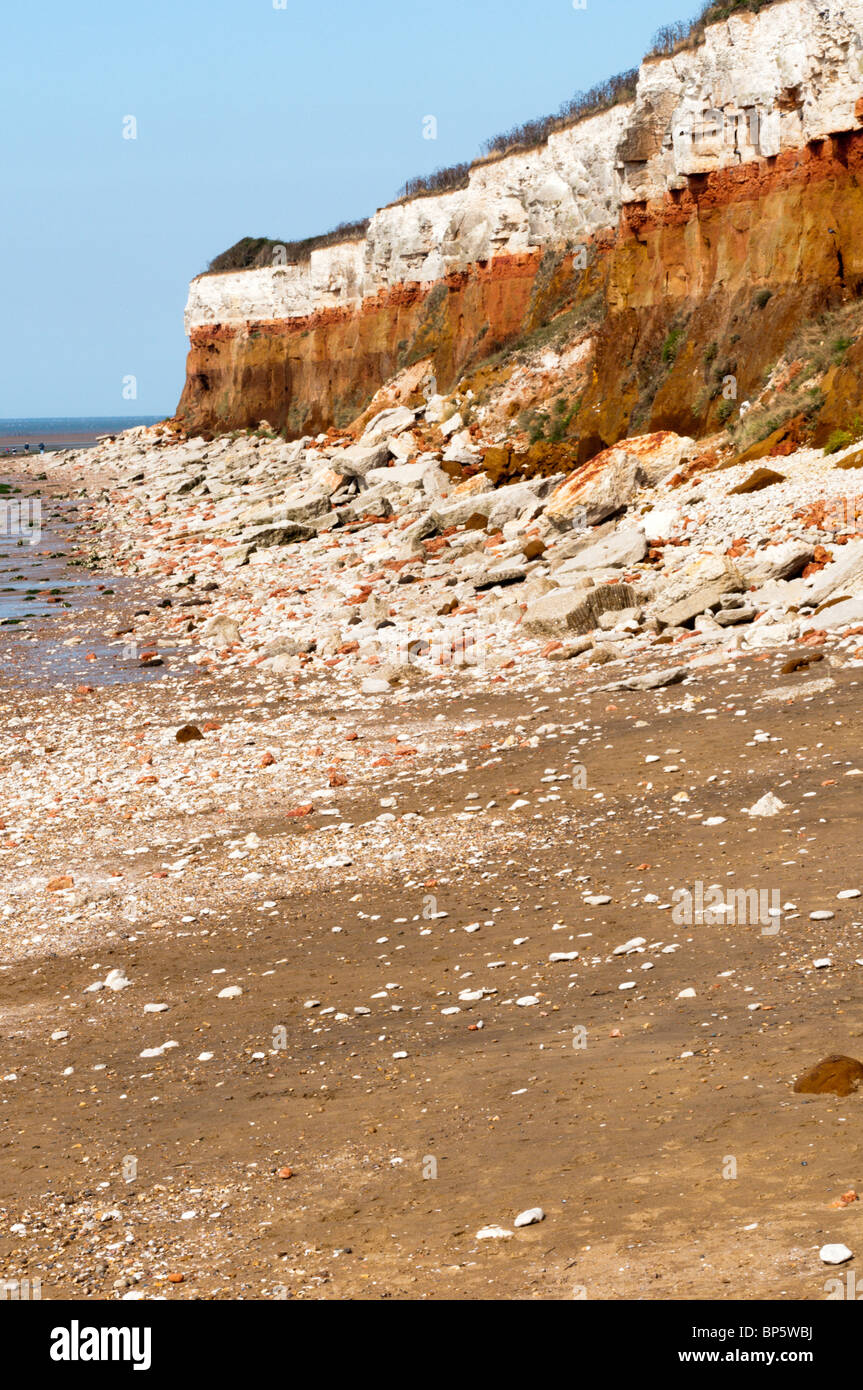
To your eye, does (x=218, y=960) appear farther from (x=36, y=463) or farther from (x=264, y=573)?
(x=36, y=463)

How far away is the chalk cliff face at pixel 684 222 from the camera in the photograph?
22969mm

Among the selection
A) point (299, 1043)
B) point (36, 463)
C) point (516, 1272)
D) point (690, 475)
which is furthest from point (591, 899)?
point (36, 463)

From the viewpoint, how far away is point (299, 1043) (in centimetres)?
781

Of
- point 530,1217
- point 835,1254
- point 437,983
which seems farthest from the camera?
point 437,983

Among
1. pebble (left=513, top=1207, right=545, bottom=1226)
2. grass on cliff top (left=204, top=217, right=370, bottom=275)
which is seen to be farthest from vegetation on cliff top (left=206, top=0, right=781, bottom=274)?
pebble (left=513, top=1207, right=545, bottom=1226)

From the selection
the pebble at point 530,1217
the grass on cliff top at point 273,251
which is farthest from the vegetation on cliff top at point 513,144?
the pebble at point 530,1217

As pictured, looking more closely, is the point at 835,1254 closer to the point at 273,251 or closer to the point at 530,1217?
the point at 530,1217

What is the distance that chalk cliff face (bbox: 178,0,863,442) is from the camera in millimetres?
22969

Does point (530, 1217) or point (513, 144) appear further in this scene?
point (513, 144)

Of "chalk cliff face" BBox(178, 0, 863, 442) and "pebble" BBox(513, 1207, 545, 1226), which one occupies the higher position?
"chalk cliff face" BBox(178, 0, 863, 442)

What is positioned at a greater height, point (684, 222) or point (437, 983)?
point (684, 222)

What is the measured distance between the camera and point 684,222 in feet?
88.2

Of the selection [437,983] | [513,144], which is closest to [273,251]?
[513,144]

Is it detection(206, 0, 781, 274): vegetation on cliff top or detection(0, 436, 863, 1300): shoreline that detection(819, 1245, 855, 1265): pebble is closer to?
detection(0, 436, 863, 1300): shoreline
